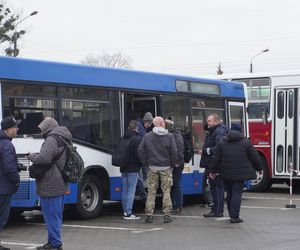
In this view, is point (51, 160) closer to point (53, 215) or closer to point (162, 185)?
point (53, 215)

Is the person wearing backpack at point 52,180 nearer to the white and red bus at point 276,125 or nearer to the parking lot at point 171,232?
the parking lot at point 171,232

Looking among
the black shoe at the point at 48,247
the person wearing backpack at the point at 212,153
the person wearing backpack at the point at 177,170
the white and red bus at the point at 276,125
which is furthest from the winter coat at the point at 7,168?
the white and red bus at the point at 276,125

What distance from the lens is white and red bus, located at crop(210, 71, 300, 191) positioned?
57.2ft

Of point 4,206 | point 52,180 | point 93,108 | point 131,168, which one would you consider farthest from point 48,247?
point 93,108

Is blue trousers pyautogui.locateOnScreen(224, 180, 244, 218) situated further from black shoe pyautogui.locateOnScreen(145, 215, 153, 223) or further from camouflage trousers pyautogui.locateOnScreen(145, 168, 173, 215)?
black shoe pyautogui.locateOnScreen(145, 215, 153, 223)

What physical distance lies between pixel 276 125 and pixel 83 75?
7717 mm

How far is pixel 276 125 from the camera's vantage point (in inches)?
698

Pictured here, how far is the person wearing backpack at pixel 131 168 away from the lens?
465 inches

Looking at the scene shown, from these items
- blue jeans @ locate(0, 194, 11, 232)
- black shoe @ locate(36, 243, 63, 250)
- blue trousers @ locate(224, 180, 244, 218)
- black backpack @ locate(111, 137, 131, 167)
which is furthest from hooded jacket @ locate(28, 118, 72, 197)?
blue trousers @ locate(224, 180, 244, 218)

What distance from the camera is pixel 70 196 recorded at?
36.6 ft

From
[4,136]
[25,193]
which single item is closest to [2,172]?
[4,136]

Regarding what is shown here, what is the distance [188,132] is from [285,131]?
15.8 ft

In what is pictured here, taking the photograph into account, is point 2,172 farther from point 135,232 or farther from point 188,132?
point 188,132

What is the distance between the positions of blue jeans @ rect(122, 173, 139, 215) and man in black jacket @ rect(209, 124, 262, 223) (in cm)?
152
